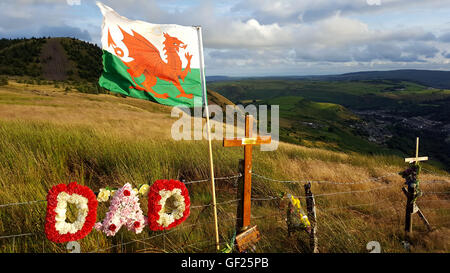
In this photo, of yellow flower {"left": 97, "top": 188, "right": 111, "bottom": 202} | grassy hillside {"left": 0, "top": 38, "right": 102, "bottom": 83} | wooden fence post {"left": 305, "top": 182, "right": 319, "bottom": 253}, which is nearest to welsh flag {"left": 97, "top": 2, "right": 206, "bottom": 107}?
yellow flower {"left": 97, "top": 188, "right": 111, "bottom": 202}

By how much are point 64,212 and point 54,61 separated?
241 feet

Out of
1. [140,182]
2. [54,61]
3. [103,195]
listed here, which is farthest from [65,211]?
[54,61]

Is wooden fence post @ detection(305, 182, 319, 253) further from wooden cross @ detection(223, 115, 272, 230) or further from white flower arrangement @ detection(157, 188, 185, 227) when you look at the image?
white flower arrangement @ detection(157, 188, 185, 227)

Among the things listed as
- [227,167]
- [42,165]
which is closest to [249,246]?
[227,167]

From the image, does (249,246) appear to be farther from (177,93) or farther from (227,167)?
(227,167)

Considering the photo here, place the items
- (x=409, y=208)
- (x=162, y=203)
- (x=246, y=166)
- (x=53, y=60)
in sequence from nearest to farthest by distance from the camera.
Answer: (x=162, y=203), (x=246, y=166), (x=409, y=208), (x=53, y=60)

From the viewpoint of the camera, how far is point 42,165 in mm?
6684

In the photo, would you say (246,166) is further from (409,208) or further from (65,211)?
(409,208)

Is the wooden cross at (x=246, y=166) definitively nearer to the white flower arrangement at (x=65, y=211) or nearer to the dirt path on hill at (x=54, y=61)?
the white flower arrangement at (x=65, y=211)

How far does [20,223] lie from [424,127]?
173 m

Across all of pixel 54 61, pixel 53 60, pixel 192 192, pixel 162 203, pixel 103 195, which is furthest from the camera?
pixel 53 60

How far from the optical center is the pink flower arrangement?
3.81 meters

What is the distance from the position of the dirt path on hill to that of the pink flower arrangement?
61.1 metres

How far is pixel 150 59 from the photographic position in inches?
178
